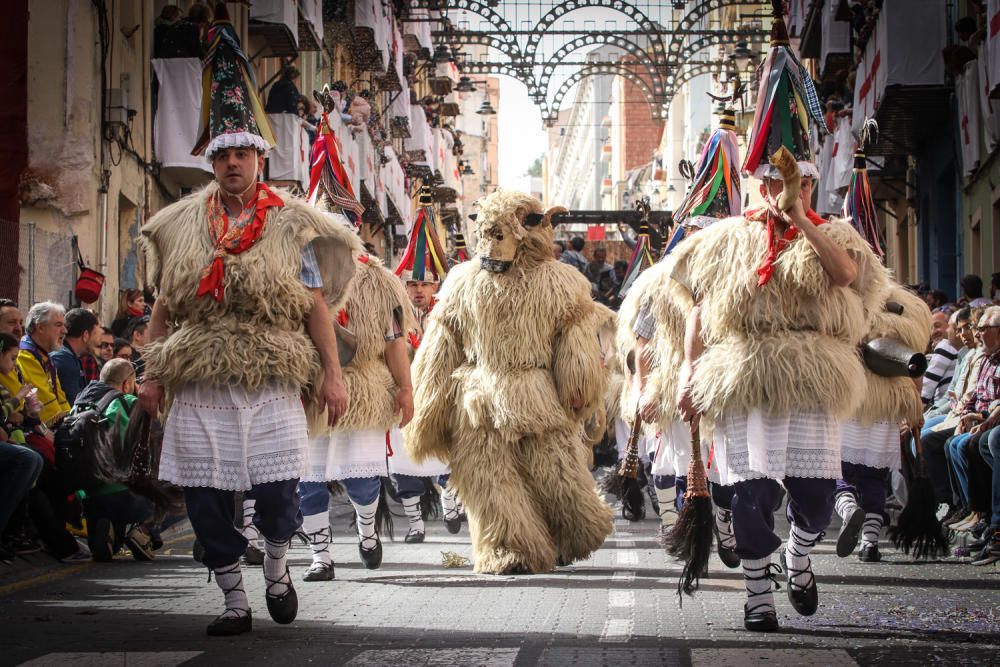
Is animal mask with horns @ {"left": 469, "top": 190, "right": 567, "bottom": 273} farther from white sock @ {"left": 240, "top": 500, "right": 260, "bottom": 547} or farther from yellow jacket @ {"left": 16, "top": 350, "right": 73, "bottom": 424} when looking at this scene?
yellow jacket @ {"left": 16, "top": 350, "right": 73, "bottom": 424}

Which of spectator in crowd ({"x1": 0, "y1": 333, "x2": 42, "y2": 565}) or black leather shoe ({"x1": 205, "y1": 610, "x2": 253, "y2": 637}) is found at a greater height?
spectator in crowd ({"x1": 0, "y1": 333, "x2": 42, "y2": 565})

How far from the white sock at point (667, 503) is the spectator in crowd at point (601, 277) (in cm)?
1031

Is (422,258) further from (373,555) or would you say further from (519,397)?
(519,397)

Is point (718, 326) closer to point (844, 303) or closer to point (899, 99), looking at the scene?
point (844, 303)

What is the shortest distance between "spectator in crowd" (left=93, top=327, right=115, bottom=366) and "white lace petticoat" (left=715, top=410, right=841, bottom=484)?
7362mm

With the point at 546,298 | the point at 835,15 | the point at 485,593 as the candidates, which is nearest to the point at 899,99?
the point at 835,15

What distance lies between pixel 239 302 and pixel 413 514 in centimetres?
601

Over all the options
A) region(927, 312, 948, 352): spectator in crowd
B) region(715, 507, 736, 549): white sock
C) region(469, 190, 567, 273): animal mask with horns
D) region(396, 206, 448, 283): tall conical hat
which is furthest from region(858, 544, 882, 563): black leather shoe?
region(396, 206, 448, 283): tall conical hat

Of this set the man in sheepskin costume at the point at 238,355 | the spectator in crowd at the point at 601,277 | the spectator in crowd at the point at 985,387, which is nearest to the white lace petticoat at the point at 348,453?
the man in sheepskin costume at the point at 238,355

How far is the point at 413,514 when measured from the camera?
42.5ft

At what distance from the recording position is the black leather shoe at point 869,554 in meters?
10.9

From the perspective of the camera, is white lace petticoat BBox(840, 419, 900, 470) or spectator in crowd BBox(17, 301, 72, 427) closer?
white lace petticoat BBox(840, 419, 900, 470)

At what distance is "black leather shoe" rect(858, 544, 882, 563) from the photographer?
35.7 feet

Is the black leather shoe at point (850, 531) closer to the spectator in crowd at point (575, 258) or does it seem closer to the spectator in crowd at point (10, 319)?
the spectator in crowd at point (10, 319)
